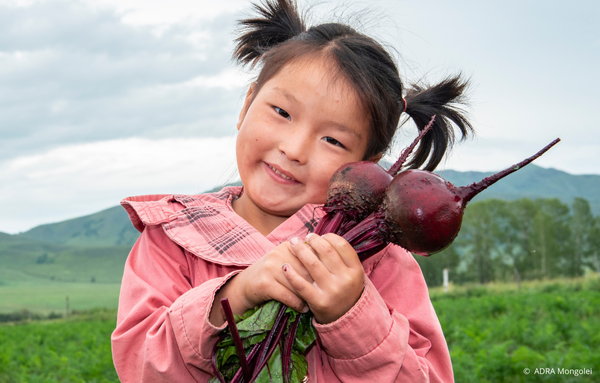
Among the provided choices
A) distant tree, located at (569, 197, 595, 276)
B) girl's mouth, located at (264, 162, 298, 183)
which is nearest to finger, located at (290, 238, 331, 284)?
girl's mouth, located at (264, 162, 298, 183)

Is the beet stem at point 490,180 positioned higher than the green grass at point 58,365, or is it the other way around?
the beet stem at point 490,180

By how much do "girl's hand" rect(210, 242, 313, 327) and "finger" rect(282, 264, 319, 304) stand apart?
0.01 metres

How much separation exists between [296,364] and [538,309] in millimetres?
12061

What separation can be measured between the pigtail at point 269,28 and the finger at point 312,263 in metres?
1.37

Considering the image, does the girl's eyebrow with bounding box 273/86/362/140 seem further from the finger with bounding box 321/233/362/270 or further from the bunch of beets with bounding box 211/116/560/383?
the finger with bounding box 321/233/362/270

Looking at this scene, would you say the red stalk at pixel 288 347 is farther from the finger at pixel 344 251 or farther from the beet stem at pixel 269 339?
the finger at pixel 344 251

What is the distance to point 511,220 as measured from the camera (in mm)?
52719

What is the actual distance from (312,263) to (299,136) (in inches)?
22.9

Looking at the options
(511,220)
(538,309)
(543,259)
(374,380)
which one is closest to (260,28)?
(374,380)

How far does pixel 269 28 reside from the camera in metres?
2.42

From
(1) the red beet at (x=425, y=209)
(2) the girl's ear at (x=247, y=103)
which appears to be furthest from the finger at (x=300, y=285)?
(2) the girl's ear at (x=247, y=103)

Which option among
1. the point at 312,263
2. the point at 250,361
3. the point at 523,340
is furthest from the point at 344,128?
the point at 523,340

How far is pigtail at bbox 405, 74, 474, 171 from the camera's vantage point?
2.19 m

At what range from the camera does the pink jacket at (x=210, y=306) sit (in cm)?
135
